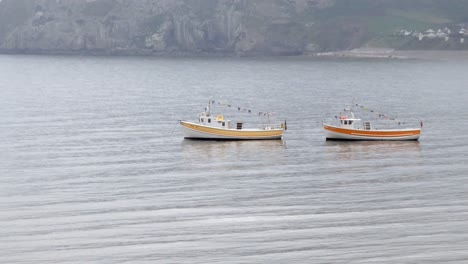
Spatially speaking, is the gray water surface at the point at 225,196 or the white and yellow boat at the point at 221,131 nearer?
the gray water surface at the point at 225,196

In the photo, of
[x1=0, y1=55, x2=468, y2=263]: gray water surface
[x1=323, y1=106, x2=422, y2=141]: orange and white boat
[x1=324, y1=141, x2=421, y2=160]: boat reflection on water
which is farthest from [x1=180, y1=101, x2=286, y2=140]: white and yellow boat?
[x1=324, y1=141, x2=421, y2=160]: boat reflection on water

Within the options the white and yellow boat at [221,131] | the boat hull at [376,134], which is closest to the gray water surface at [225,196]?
the white and yellow boat at [221,131]

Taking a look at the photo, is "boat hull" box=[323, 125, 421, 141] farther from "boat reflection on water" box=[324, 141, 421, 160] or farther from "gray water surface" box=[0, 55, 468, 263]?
"gray water surface" box=[0, 55, 468, 263]

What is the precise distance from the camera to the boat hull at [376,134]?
124688 mm

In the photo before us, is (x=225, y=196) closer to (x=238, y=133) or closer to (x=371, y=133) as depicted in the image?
(x=238, y=133)

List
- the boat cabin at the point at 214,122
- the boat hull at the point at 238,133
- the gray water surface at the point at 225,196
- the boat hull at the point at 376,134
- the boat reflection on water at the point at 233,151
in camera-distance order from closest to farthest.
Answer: the gray water surface at the point at 225,196 < the boat reflection on water at the point at 233,151 < the boat hull at the point at 376,134 < the boat hull at the point at 238,133 < the boat cabin at the point at 214,122

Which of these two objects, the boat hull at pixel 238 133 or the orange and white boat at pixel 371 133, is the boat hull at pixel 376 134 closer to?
the orange and white boat at pixel 371 133

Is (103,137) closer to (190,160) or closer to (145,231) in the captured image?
(190,160)

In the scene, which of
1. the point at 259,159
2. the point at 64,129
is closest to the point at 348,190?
the point at 259,159

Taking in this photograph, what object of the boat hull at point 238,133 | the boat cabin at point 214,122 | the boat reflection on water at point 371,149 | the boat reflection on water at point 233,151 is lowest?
the boat reflection on water at point 233,151

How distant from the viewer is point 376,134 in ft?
409

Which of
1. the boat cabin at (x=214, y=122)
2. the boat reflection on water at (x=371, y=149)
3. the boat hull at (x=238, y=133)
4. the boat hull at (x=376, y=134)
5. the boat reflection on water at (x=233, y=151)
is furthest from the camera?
the boat cabin at (x=214, y=122)

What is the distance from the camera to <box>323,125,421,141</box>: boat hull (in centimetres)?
12469

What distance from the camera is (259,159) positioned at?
111 meters
